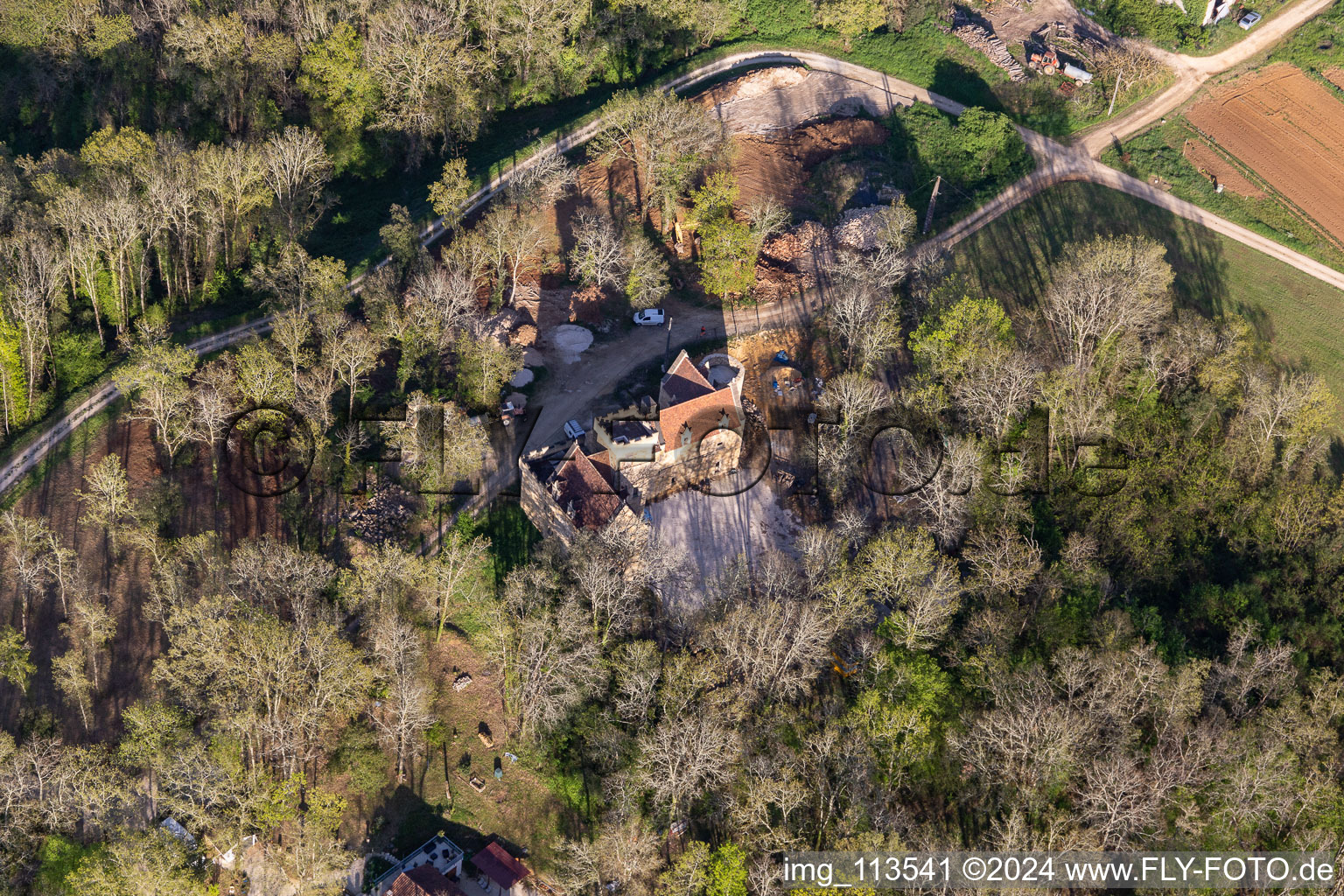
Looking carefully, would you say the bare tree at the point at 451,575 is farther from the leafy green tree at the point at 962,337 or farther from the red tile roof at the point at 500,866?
the leafy green tree at the point at 962,337

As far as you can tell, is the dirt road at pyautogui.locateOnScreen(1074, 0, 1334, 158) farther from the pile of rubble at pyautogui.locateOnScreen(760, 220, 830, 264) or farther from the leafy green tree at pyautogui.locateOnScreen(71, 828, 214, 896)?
the leafy green tree at pyautogui.locateOnScreen(71, 828, 214, 896)

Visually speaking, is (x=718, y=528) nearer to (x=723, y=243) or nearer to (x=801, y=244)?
(x=723, y=243)

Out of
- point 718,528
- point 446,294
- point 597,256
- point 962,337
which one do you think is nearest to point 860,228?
point 962,337

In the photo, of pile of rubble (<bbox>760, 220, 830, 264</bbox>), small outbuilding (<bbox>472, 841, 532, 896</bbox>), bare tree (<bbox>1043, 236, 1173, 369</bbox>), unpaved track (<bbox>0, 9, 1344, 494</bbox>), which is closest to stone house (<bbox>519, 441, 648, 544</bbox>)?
unpaved track (<bbox>0, 9, 1344, 494</bbox>)

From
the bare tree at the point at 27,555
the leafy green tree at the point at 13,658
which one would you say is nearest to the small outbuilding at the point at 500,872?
the leafy green tree at the point at 13,658

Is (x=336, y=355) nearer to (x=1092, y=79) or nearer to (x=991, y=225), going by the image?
(x=991, y=225)

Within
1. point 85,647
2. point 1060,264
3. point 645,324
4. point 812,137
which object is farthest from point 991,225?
point 85,647
